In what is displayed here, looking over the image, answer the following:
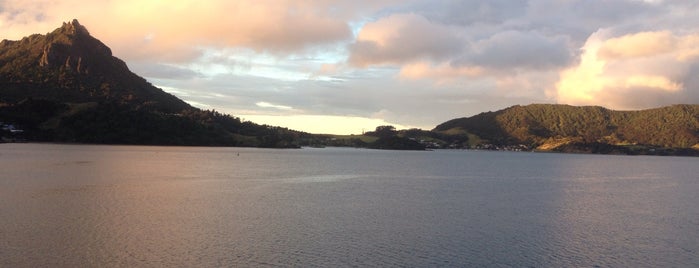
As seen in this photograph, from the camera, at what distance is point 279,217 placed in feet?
137

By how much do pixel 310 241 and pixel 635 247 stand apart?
20.6 m

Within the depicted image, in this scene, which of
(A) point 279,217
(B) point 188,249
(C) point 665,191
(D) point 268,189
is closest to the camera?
(B) point 188,249

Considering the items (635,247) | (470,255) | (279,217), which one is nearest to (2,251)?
(279,217)

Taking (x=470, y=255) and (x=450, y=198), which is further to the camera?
(x=450, y=198)

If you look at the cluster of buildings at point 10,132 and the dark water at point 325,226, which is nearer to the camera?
the dark water at point 325,226

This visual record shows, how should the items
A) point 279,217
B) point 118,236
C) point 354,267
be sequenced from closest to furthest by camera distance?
1. point 354,267
2. point 118,236
3. point 279,217

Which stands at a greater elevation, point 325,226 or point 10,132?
point 10,132

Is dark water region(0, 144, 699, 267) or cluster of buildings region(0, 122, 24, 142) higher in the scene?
cluster of buildings region(0, 122, 24, 142)

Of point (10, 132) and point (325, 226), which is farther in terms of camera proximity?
point (10, 132)

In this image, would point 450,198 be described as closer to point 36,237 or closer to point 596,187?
point 596,187

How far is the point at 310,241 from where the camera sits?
3266 centimetres

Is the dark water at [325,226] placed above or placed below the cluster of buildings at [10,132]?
below

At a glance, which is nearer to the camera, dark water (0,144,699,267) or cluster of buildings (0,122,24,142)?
dark water (0,144,699,267)

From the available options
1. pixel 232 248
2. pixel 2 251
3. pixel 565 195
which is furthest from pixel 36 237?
pixel 565 195
